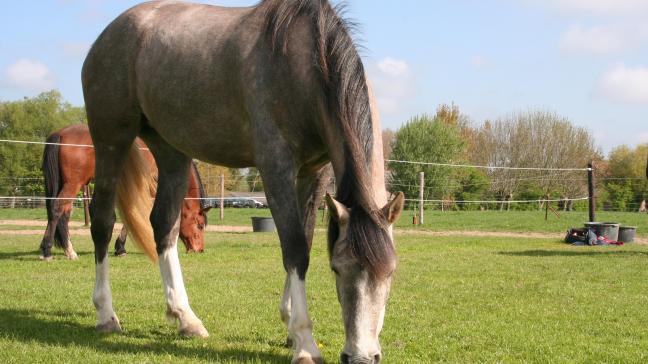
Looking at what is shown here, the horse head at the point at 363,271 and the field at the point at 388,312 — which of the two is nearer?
the horse head at the point at 363,271

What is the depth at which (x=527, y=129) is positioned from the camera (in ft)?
138

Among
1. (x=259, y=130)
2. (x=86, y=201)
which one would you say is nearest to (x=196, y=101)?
(x=259, y=130)

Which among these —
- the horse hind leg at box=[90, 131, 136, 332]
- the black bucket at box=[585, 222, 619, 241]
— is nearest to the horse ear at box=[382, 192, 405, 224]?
the horse hind leg at box=[90, 131, 136, 332]

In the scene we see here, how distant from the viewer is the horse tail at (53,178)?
10.1 m

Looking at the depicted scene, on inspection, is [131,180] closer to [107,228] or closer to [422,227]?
[107,228]

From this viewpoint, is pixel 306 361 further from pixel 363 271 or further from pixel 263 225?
pixel 263 225

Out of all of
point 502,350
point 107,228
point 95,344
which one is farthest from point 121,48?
point 502,350

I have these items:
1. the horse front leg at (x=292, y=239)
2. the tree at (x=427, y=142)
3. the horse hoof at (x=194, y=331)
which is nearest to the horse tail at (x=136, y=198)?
the horse hoof at (x=194, y=331)

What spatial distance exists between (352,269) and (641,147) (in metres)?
49.3

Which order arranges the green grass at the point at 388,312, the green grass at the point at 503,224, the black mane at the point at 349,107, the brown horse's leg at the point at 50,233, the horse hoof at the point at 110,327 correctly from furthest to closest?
1. the green grass at the point at 503,224
2. the brown horse's leg at the point at 50,233
3. the horse hoof at the point at 110,327
4. the green grass at the point at 388,312
5. the black mane at the point at 349,107

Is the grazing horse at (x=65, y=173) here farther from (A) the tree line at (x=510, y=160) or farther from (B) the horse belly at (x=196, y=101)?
(A) the tree line at (x=510, y=160)

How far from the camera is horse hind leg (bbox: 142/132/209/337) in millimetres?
4406

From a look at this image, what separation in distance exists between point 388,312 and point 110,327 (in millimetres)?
2129

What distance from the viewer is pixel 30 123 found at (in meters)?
45.9
